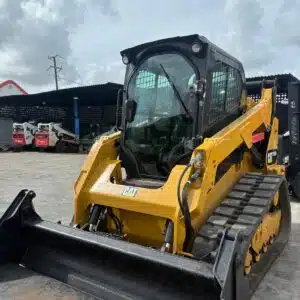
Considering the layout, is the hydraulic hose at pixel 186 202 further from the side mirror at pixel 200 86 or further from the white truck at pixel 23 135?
the white truck at pixel 23 135

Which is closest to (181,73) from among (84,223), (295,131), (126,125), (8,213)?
(126,125)

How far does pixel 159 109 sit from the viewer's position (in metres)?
4.22

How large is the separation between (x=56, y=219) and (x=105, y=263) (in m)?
3.14

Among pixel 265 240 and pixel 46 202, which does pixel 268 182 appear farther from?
pixel 46 202

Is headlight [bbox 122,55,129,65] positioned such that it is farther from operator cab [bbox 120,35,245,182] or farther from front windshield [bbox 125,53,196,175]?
front windshield [bbox 125,53,196,175]

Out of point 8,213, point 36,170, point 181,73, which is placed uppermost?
point 181,73

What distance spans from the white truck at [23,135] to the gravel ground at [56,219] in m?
10.2

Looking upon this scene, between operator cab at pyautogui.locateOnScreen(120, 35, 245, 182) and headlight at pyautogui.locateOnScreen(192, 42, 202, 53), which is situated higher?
headlight at pyautogui.locateOnScreen(192, 42, 202, 53)

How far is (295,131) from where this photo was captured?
7.82m

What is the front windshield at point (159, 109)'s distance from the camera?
402 cm

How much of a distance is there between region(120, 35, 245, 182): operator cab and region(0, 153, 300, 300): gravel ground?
144 centimetres

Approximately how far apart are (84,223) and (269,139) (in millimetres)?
2418

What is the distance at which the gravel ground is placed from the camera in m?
3.40

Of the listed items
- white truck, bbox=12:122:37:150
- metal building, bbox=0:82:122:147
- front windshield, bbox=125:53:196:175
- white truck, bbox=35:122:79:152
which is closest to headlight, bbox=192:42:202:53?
front windshield, bbox=125:53:196:175
